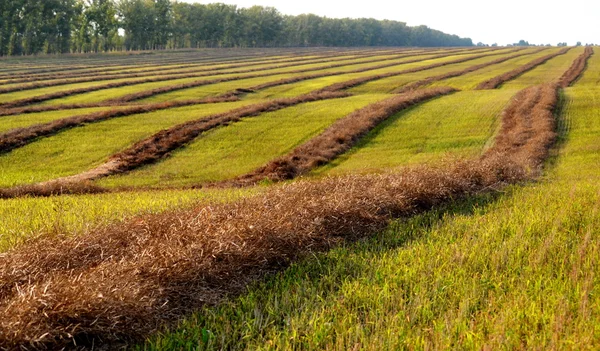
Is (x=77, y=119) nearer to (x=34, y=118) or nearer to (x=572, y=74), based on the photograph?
(x=34, y=118)

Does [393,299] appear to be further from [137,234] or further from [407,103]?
[407,103]

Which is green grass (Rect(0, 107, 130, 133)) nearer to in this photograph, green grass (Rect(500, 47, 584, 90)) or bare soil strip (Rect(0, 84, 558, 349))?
bare soil strip (Rect(0, 84, 558, 349))

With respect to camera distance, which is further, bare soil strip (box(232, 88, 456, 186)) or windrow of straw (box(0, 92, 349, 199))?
bare soil strip (box(232, 88, 456, 186))

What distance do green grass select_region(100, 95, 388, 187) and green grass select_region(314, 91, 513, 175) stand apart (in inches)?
153

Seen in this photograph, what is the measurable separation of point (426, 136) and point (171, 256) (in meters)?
25.9

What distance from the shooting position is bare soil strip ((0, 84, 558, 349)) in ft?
19.7

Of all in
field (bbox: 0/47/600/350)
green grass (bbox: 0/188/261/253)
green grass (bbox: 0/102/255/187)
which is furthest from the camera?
green grass (bbox: 0/102/255/187)

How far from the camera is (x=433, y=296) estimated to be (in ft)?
23.8

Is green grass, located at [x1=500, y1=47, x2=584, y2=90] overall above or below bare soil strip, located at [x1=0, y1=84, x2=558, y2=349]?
above

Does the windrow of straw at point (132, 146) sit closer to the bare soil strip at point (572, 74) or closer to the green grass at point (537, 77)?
the green grass at point (537, 77)

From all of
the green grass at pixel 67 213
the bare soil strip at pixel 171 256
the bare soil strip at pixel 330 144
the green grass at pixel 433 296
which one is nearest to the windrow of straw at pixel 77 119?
the bare soil strip at pixel 330 144

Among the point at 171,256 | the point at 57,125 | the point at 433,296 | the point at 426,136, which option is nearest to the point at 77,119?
the point at 57,125

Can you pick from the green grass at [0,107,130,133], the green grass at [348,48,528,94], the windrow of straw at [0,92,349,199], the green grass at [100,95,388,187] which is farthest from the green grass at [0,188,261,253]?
the green grass at [348,48,528,94]

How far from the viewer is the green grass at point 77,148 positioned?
25.7 meters
